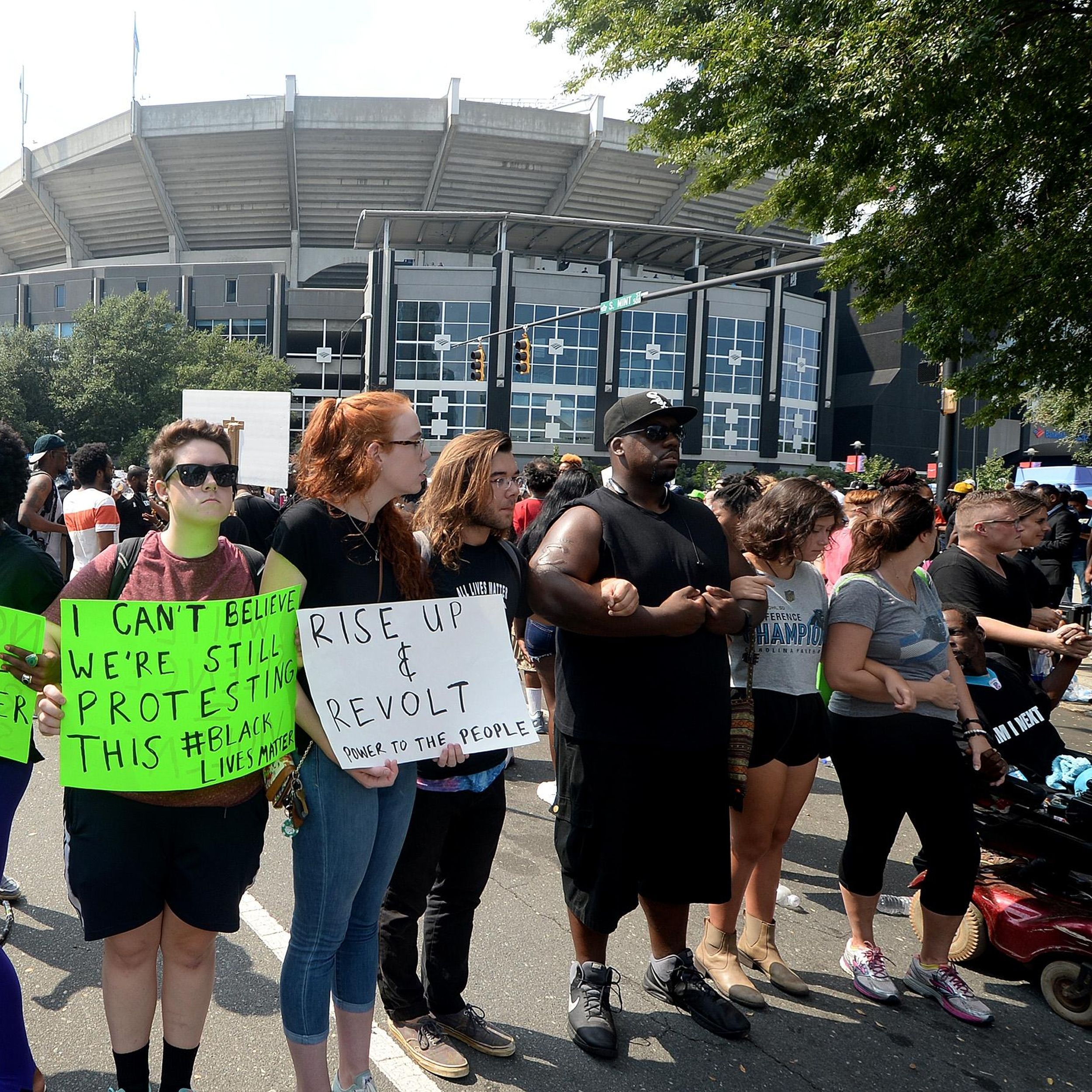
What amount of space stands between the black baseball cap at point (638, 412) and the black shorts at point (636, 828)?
1114 millimetres

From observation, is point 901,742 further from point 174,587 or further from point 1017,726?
point 174,587

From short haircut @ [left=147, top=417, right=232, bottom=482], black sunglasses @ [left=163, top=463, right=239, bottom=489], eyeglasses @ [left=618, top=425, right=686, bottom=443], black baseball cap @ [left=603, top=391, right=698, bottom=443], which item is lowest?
black sunglasses @ [left=163, top=463, right=239, bottom=489]

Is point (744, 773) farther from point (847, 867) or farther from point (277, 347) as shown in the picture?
point (277, 347)

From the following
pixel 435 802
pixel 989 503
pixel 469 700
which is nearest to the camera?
pixel 469 700

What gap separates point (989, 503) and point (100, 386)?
50.6 meters

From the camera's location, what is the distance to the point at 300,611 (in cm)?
230

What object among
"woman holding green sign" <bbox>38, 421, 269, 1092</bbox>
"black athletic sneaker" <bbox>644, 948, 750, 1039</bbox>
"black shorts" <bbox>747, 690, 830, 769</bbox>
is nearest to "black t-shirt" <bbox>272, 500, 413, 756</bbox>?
"woman holding green sign" <bbox>38, 421, 269, 1092</bbox>

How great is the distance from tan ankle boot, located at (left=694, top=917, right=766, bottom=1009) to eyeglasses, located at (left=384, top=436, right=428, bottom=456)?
220 centimetres

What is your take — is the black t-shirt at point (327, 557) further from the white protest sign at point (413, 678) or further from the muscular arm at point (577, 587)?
the muscular arm at point (577, 587)

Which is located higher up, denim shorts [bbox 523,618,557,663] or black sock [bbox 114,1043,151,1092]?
denim shorts [bbox 523,618,557,663]

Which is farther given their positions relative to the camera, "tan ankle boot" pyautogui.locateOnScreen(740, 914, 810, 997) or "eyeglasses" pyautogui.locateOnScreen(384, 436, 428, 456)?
"tan ankle boot" pyautogui.locateOnScreen(740, 914, 810, 997)

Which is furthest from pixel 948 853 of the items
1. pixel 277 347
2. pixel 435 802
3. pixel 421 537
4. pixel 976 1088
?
pixel 277 347

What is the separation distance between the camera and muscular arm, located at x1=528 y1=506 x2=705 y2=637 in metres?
2.87

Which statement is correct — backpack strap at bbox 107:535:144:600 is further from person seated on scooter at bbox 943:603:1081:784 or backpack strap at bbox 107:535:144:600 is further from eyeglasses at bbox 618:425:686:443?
person seated on scooter at bbox 943:603:1081:784
